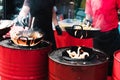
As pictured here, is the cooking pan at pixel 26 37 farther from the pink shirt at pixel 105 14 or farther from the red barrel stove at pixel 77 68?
the pink shirt at pixel 105 14

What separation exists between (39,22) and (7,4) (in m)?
1.88

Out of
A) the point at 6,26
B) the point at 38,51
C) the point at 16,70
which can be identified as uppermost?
the point at 6,26

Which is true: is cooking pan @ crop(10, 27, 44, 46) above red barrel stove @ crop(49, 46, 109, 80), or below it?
above

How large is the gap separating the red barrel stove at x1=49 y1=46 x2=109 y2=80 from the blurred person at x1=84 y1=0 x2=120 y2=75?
0.62m

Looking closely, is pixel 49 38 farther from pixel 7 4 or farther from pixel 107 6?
pixel 7 4

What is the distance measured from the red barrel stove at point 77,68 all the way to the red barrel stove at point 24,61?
199mm

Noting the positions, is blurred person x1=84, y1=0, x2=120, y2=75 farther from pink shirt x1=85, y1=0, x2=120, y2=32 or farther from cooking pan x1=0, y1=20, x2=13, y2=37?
cooking pan x1=0, y1=20, x2=13, y2=37

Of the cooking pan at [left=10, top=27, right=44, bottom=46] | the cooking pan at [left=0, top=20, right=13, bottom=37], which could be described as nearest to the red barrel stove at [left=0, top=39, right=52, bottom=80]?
the cooking pan at [left=10, top=27, right=44, bottom=46]

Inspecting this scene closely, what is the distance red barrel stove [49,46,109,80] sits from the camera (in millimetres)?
2139

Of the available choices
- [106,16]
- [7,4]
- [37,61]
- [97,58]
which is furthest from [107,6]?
[7,4]

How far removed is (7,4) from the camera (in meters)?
4.89

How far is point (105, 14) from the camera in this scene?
2846 mm

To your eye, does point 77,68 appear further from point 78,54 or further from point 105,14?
point 105,14

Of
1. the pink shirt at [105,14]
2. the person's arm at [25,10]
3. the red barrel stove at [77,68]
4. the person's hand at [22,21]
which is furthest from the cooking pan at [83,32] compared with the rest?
the person's arm at [25,10]
